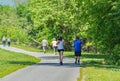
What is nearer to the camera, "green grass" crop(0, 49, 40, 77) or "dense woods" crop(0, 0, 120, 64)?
"green grass" crop(0, 49, 40, 77)

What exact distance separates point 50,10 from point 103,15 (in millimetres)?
16978

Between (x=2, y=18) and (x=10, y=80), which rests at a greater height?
(x=10, y=80)

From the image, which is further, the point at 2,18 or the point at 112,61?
the point at 2,18

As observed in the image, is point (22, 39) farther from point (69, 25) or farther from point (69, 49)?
point (69, 25)

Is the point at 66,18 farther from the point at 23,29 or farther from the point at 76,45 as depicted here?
the point at 23,29

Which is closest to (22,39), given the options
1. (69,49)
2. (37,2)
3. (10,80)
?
(69,49)

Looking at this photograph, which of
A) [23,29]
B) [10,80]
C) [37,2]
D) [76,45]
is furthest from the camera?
[23,29]

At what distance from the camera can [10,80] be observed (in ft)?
61.0

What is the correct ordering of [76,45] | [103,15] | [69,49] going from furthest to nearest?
[69,49] → [103,15] → [76,45]

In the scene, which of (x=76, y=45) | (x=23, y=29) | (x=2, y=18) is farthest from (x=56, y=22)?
(x=2, y=18)

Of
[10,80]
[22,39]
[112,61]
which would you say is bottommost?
[22,39]

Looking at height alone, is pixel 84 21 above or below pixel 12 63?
above

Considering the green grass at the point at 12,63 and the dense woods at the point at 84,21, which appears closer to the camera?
the green grass at the point at 12,63

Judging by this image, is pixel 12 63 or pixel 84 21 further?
pixel 84 21
